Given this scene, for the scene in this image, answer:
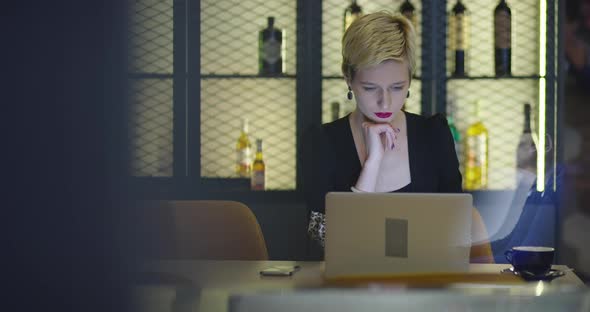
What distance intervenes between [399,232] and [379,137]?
2.70 feet

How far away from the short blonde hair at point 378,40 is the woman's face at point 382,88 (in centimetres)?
2

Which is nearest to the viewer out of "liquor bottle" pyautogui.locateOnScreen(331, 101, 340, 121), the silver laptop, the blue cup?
the silver laptop

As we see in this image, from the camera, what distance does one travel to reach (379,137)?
81.0 inches

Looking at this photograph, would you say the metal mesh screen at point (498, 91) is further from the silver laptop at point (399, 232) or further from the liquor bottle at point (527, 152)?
the silver laptop at point (399, 232)

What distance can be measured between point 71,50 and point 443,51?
101 inches

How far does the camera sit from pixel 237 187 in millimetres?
2787

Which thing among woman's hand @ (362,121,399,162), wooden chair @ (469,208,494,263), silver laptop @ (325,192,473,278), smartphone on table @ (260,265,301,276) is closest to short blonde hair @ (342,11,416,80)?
woman's hand @ (362,121,399,162)

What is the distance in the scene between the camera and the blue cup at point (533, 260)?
1.44 metres

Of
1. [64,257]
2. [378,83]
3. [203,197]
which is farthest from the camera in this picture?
[203,197]

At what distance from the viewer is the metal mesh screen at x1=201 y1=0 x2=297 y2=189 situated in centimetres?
283

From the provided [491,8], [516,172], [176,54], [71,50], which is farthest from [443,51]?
[71,50]

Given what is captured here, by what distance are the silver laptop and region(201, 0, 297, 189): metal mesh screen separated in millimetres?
1553

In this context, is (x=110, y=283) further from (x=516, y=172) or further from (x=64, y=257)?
(x=516, y=172)

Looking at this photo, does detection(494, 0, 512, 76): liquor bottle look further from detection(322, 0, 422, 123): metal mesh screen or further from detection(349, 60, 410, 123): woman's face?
detection(349, 60, 410, 123): woman's face
